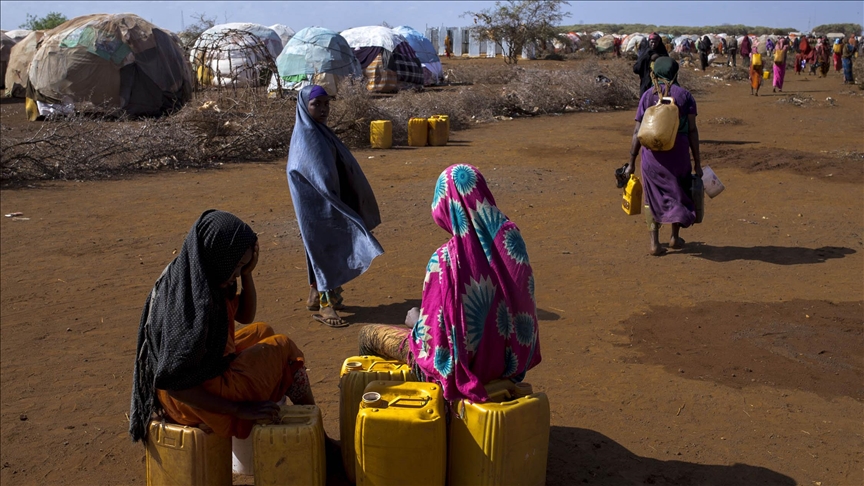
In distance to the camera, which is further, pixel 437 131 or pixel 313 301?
pixel 437 131

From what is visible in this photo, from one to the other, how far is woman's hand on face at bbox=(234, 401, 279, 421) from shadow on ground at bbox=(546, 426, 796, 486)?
117cm

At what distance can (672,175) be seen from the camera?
6375 mm

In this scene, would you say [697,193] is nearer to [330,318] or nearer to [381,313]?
[381,313]

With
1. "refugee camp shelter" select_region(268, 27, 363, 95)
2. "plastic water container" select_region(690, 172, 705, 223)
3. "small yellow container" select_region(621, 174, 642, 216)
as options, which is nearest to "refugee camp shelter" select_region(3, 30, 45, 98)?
"refugee camp shelter" select_region(268, 27, 363, 95)

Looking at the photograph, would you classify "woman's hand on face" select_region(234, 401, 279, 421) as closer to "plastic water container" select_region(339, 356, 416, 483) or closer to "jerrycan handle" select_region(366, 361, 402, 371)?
"plastic water container" select_region(339, 356, 416, 483)

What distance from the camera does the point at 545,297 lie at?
5.68 metres

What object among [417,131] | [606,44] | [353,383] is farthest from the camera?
[606,44]

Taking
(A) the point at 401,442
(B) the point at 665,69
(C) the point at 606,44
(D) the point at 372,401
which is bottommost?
(A) the point at 401,442

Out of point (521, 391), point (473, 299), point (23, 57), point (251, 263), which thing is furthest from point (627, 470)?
point (23, 57)

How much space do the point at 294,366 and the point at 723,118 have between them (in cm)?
1518

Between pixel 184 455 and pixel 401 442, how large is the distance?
30.9 inches

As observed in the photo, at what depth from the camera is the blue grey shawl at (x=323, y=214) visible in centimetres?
500

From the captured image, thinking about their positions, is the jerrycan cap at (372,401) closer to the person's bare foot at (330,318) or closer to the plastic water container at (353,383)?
the plastic water container at (353,383)

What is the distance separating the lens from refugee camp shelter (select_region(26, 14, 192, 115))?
16516mm
